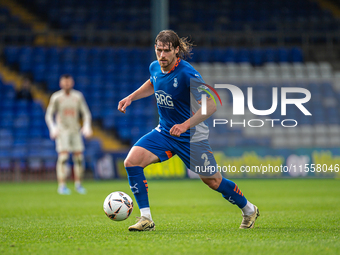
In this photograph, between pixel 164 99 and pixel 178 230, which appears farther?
pixel 164 99

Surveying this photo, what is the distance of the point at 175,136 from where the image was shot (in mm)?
4957

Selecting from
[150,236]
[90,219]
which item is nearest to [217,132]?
[90,219]

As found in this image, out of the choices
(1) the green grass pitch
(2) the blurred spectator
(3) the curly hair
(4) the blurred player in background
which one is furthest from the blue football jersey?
(2) the blurred spectator

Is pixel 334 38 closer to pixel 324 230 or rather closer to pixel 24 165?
pixel 24 165

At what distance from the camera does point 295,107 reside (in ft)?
62.4

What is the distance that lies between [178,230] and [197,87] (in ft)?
4.80

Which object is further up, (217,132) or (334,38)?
(334,38)

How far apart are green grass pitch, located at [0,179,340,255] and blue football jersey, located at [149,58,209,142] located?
41.4 inches

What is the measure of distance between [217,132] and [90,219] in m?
11.4

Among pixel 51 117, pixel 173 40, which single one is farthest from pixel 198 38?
pixel 173 40

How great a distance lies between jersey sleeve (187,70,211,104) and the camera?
4703mm

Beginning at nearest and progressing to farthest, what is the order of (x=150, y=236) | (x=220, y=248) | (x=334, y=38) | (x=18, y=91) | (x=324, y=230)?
(x=220, y=248)
(x=150, y=236)
(x=324, y=230)
(x=18, y=91)
(x=334, y=38)

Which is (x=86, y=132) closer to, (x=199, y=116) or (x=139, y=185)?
(x=139, y=185)

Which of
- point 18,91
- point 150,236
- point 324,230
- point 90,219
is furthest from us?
point 18,91
